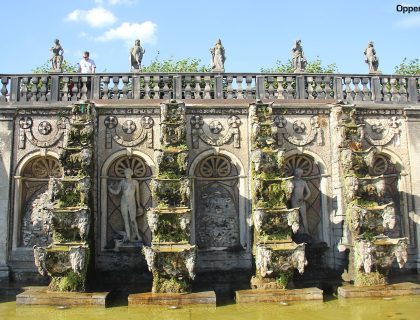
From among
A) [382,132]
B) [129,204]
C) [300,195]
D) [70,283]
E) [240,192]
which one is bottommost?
[70,283]

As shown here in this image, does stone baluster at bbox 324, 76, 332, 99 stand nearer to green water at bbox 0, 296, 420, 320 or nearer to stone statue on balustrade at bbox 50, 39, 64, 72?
green water at bbox 0, 296, 420, 320

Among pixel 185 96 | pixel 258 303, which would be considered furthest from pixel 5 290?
pixel 185 96

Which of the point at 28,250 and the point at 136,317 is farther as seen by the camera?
the point at 28,250

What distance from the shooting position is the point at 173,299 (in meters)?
11.1

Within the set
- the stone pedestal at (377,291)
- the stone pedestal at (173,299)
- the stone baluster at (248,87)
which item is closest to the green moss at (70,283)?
the stone pedestal at (173,299)

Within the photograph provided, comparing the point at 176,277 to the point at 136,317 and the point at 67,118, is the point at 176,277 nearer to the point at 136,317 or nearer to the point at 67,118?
the point at 136,317

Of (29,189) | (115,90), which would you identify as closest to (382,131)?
(115,90)

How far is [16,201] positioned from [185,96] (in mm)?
6596

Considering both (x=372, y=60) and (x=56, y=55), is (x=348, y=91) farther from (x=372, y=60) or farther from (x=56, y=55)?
(x=56, y=55)

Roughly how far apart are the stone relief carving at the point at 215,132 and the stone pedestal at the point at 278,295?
17.3 feet

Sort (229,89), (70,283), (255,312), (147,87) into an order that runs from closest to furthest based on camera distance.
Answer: (255,312) < (70,283) < (147,87) < (229,89)

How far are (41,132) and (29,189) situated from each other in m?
1.95

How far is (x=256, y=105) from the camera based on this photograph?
14336 mm

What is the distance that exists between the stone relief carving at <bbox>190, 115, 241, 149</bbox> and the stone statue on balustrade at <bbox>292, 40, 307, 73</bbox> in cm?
369
